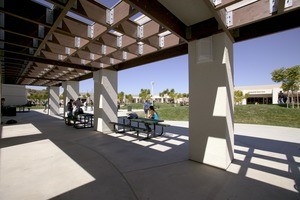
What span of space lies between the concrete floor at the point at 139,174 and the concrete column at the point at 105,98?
314 cm

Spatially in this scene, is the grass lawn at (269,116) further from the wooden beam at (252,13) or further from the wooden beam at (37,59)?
the wooden beam at (37,59)

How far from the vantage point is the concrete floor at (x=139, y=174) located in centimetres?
294

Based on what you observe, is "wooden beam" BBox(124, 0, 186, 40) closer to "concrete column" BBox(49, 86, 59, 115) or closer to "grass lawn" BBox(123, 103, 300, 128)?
"grass lawn" BBox(123, 103, 300, 128)

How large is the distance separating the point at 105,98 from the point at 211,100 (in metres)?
6.05

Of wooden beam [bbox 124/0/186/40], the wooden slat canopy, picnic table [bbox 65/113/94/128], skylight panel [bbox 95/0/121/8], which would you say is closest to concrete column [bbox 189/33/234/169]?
the wooden slat canopy

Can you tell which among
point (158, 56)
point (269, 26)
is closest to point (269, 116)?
point (158, 56)

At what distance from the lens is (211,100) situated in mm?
4320

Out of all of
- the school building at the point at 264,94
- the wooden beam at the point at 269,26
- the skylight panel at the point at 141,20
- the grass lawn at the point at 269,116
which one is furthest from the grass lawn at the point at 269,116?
the school building at the point at 264,94

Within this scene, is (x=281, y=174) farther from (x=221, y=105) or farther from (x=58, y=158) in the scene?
(x=58, y=158)

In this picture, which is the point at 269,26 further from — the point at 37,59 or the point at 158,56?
the point at 37,59

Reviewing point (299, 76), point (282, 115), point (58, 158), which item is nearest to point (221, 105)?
point (58, 158)

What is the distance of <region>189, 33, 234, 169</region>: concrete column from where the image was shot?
13.5 ft

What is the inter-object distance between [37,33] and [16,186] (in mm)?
3996

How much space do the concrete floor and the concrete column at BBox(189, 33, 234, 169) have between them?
41 centimetres
